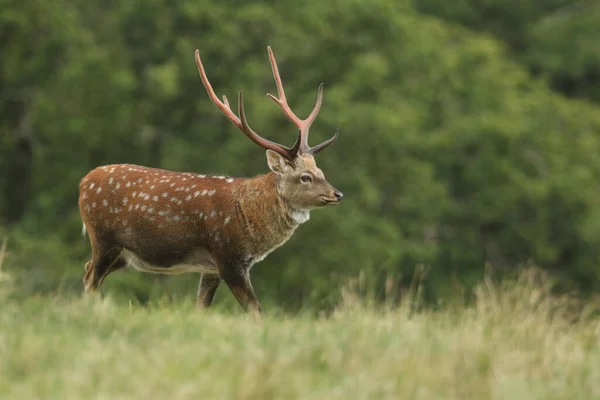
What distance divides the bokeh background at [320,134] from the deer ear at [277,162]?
9.73 m

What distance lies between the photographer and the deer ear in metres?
9.38

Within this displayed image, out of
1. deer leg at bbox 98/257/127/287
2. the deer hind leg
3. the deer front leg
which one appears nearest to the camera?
the deer front leg

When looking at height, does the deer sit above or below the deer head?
below

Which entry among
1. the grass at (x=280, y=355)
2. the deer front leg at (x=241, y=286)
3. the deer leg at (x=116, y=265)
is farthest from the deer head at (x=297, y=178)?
the grass at (x=280, y=355)

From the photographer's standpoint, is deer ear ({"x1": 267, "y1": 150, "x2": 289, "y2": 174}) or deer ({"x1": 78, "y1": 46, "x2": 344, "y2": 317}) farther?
deer ear ({"x1": 267, "y1": 150, "x2": 289, "y2": 174})

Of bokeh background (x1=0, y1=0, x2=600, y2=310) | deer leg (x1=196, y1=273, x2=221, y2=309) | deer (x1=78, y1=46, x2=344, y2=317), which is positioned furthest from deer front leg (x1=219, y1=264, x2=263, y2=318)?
bokeh background (x1=0, y1=0, x2=600, y2=310)

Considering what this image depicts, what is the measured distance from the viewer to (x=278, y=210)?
30.1 feet

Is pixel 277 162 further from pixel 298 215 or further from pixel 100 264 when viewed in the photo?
pixel 100 264

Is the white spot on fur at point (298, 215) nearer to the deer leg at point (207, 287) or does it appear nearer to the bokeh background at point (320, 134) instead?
the deer leg at point (207, 287)

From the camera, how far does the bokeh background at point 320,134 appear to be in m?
21.6

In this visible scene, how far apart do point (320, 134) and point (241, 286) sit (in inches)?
531

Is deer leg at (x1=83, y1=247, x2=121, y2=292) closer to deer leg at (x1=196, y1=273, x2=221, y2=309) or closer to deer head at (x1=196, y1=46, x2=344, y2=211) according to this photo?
deer leg at (x1=196, y1=273, x2=221, y2=309)

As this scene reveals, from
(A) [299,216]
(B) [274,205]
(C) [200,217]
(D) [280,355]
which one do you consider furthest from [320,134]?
(D) [280,355]

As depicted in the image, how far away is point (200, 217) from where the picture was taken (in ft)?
29.5
